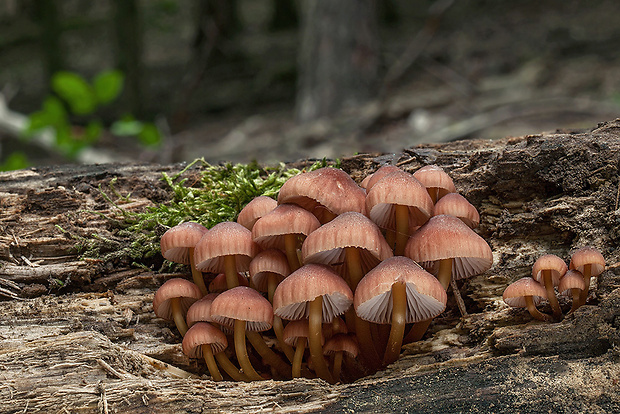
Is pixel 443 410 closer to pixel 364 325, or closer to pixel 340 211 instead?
pixel 364 325

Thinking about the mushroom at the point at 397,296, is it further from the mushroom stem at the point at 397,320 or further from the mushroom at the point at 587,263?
the mushroom at the point at 587,263

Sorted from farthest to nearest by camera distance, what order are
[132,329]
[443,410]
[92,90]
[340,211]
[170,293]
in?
1. [92,90]
2. [132,329]
3. [170,293]
4. [340,211]
5. [443,410]

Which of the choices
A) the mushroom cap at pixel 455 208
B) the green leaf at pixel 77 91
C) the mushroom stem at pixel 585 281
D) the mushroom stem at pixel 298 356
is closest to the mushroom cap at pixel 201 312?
the mushroom stem at pixel 298 356

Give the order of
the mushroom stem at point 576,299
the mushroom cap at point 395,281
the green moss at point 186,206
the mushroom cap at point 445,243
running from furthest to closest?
the green moss at point 186,206
the mushroom stem at point 576,299
the mushroom cap at point 445,243
the mushroom cap at point 395,281

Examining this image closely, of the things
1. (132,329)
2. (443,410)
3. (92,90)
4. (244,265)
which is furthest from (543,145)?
(92,90)

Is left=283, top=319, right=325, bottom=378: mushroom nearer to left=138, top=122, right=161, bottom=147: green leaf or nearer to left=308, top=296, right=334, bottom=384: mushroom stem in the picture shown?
left=308, top=296, right=334, bottom=384: mushroom stem

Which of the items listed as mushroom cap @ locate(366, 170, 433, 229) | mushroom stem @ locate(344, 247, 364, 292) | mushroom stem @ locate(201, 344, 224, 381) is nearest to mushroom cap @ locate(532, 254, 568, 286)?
mushroom cap @ locate(366, 170, 433, 229)

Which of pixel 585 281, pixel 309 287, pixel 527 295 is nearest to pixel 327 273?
pixel 309 287
